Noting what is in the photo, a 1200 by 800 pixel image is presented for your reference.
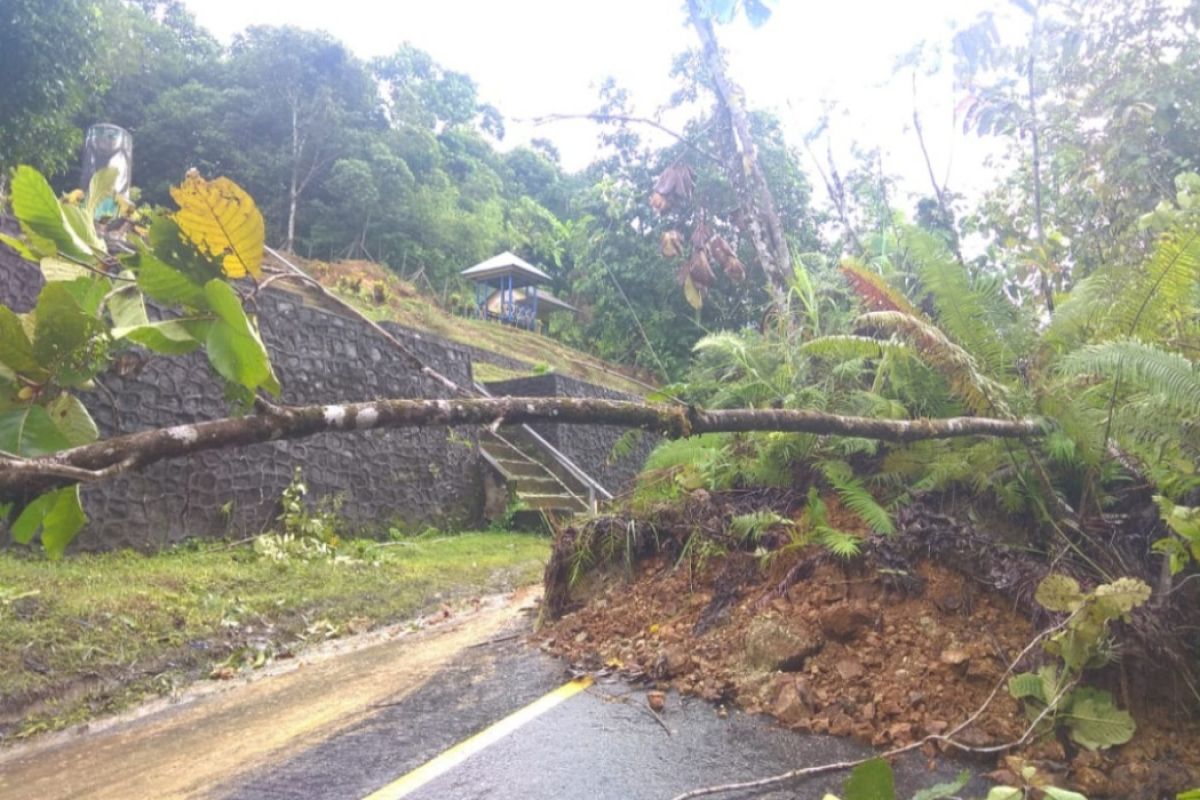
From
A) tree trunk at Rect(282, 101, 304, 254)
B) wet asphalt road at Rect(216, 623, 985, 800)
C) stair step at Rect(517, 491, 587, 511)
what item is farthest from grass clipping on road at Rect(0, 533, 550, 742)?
tree trunk at Rect(282, 101, 304, 254)

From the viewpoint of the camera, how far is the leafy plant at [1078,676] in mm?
2004

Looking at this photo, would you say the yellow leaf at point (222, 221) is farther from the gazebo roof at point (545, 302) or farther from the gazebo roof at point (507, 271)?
the gazebo roof at point (545, 302)

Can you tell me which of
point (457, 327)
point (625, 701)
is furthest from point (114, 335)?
point (457, 327)

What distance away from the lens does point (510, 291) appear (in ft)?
71.0

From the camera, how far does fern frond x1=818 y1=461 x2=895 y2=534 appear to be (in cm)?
286

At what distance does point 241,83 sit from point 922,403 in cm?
2342

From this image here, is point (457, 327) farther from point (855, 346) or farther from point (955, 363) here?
point (955, 363)

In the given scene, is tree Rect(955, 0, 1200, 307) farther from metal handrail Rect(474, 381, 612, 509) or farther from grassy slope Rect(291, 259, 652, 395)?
grassy slope Rect(291, 259, 652, 395)

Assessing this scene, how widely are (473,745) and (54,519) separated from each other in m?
1.64

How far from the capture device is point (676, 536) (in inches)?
138

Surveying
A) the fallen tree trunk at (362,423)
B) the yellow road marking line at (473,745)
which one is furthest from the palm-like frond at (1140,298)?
the yellow road marking line at (473,745)

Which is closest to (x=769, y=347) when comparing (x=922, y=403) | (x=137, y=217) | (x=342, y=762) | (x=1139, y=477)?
(x=922, y=403)

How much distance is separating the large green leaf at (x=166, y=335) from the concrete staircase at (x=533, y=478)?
29.5 feet

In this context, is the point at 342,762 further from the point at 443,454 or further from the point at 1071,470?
the point at 443,454
